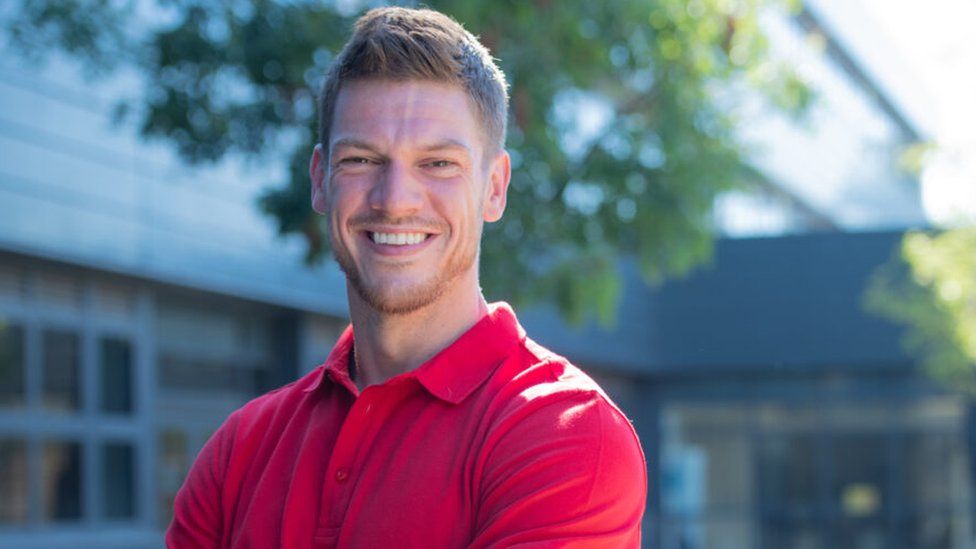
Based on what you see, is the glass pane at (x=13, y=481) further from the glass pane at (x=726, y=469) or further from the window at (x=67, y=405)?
the glass pane at (x=726, y=469)

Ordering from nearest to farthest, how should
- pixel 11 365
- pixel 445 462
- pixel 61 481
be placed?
pixel 445 462
pixel 11 365
pixel 61 481

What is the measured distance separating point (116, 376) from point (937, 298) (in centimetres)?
1442

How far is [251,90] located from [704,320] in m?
21.9

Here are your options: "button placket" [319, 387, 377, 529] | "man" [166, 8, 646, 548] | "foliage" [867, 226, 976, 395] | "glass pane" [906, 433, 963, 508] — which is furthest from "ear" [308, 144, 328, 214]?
"glass pane" [906, 433, 963, 508]

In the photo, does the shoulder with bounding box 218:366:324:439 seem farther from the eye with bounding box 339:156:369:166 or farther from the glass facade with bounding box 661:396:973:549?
the glass facade with bounding box 661:396:973:549

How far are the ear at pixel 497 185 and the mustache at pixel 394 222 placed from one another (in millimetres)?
125

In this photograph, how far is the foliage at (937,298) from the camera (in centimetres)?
2167

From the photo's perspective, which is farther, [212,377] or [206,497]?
[212,377]

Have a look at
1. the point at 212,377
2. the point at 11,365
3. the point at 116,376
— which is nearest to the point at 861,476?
the point at 212,377

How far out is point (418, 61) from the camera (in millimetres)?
2350

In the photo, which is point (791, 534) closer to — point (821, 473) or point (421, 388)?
point (821, 473)

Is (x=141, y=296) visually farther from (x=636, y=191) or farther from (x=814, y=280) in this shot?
(x=814, y=280)

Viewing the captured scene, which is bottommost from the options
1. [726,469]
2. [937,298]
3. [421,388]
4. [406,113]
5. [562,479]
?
[562,479]

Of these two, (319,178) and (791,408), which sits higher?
(791,408)
